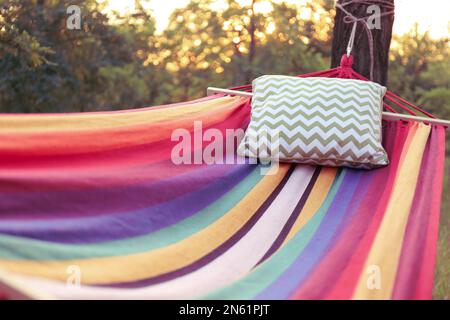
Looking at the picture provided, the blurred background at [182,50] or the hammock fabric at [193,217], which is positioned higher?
the blurred background at [182,50]

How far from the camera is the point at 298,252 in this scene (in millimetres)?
1536

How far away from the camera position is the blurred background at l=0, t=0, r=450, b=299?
17.0ft

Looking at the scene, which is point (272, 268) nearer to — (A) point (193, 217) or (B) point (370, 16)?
(A) point (193, 217)

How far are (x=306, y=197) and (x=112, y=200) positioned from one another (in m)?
0.62

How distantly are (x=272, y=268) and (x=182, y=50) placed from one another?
233 inches

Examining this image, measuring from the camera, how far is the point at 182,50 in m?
7.10

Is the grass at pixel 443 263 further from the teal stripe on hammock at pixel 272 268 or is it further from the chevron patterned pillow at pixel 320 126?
the teal stripe on hammock at pixel 272 268

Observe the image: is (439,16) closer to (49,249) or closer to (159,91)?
(159,91)

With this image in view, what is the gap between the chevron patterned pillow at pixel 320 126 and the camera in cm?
197

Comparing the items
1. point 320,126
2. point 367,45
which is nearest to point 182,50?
point 367,45

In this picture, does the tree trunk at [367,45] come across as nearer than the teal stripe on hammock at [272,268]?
No

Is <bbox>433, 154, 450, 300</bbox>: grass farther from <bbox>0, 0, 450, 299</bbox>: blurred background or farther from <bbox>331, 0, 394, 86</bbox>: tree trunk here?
<bbox>331, 0, 394, 86</bbox>: tree trunk

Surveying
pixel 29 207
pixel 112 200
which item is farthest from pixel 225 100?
pixel 29 207

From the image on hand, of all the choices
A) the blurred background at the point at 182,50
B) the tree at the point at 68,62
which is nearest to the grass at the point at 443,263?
the blurred background at the point at 182,50
